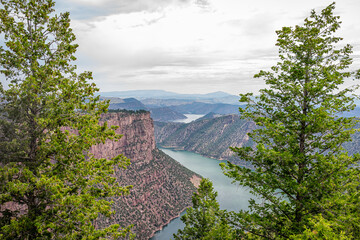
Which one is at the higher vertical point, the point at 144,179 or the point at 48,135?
the point at 48,135

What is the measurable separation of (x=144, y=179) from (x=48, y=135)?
114 metres

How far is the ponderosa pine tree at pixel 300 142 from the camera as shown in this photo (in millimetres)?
9641

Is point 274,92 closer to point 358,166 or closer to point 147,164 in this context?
point 358,166

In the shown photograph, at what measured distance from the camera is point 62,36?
11.2 m

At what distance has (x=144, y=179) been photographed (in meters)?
119

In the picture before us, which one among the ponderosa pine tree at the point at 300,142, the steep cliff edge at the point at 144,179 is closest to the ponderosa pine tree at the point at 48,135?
the ponderosa pine tree at the point at 300,142

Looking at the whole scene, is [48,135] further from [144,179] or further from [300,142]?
[144,179]

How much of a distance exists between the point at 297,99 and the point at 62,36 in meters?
12.5

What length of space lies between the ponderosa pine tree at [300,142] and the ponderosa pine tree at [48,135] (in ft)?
20.9

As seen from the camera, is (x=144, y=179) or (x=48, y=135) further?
(x=144, y=179)

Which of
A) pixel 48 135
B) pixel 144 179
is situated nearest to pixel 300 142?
pixel 48 135

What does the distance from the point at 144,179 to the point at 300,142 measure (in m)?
115

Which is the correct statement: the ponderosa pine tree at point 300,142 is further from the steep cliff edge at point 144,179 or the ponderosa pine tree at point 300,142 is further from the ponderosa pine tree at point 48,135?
the steep cliff edge at point 144,179

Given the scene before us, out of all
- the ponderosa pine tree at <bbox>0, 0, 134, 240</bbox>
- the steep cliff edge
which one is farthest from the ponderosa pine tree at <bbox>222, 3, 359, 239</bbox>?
the steep cliff edge
